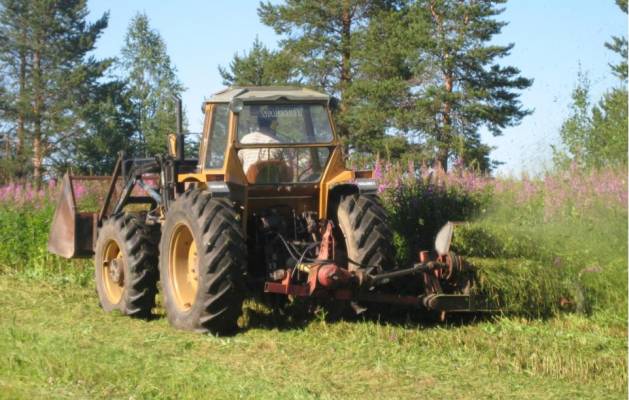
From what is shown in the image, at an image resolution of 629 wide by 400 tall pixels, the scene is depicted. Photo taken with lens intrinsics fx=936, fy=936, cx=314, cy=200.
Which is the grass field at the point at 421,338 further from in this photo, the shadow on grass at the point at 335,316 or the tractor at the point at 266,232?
the tractor at the point at 266,232

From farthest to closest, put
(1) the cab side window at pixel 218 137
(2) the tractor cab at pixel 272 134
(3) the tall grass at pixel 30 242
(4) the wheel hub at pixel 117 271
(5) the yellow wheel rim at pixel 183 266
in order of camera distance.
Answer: (3) the tall grass at pixel 30 242 → (4) the wheel hub at pixel 117 271 → (1) the cab side window at pixel 218 137 → (2) the tractor cab at pixel 272 134 → (5) the yellow wheel rim at pixel 183 266

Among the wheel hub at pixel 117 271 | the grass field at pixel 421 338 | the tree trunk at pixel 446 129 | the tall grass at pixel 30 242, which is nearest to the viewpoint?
the grass field at pixel 421 338

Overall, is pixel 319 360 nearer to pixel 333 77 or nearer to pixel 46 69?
pixel 333 77

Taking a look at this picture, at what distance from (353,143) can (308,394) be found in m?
26.7

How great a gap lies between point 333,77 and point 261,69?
172 inches

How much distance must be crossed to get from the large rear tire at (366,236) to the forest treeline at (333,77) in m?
16.4

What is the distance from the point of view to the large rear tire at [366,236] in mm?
8734

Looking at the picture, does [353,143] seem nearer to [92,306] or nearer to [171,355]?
[92,306]

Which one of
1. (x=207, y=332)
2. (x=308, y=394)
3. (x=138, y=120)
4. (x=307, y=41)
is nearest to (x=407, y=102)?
(x=307, y=41)

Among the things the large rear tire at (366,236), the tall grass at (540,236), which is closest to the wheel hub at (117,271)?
the large rear tire at (366,236)

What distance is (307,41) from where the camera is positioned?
34.3 metres

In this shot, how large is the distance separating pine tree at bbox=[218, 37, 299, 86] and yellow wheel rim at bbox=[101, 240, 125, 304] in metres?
24.2

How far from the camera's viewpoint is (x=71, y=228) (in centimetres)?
1145

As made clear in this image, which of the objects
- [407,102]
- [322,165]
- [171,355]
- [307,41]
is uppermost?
[307,41]
